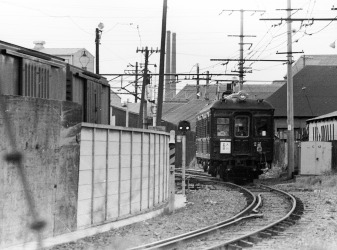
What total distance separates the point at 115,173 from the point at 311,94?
145 ft

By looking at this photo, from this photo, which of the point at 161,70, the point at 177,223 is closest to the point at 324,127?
the point at 161,70

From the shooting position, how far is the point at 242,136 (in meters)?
27.5

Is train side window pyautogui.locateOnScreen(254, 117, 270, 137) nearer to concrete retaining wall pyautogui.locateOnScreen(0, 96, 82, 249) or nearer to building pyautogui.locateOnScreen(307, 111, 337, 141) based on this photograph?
building pyautogui.locateOnScreen(307, 111, 337, 141)

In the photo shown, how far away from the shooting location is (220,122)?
2742 cm

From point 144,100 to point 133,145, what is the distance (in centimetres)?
2126

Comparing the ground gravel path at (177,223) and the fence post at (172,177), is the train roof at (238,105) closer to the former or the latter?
the ground gravel path at (177,223)

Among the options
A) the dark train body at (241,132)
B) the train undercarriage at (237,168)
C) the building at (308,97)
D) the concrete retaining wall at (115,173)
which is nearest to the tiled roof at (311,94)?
the building at (308,97)

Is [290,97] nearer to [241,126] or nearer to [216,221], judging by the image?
[241,126]

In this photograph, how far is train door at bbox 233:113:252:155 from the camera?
27500 millimetres

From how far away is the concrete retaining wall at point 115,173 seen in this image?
40.8 ft

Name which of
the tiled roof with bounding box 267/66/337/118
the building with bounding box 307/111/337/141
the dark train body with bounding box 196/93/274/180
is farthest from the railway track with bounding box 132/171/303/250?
the tiled roof with bounding box 267/66/337/118

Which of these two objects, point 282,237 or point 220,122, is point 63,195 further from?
point 220,122

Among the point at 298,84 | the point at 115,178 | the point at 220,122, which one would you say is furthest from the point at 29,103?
the point at 298,84

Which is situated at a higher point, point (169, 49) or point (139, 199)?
point (169, 49)
